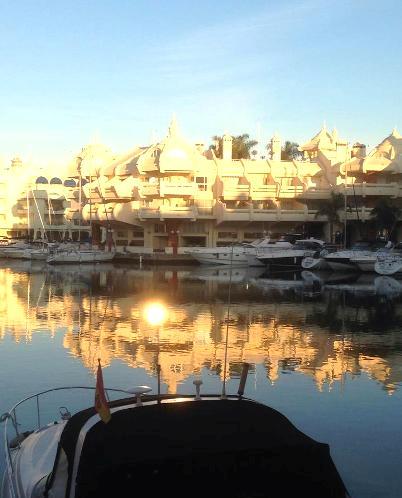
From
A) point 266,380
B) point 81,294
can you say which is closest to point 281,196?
point 81,294

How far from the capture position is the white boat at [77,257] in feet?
216

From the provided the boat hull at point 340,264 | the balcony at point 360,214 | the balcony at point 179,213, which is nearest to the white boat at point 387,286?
the boat hull at point 340,264

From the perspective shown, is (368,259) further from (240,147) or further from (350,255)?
(240,147)

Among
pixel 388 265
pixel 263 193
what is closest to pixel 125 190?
pixel 263 193

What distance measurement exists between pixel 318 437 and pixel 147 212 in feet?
185

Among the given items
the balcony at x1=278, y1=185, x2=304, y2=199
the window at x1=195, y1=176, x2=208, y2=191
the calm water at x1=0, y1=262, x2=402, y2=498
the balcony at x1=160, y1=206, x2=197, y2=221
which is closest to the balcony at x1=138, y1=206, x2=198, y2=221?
the balcony at x1=160, y1=206, x2=197, y2=221

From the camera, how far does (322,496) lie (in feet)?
19.9

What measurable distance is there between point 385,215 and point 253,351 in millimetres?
48128

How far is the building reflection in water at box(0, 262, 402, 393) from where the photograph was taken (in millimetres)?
17266

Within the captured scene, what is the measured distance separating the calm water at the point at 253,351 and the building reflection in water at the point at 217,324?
0.05 metres

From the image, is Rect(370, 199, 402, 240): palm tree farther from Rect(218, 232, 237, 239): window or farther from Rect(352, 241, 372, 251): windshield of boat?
Rect(218, 232, 237, 239): window

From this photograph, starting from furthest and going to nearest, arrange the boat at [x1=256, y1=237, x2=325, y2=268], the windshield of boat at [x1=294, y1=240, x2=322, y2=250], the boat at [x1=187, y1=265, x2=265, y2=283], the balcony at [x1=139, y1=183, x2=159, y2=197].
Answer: the balcony at [x1=139, y1=183, x2=159, y2=197], the windshield of boat at [x1=294, y1=240, x2=322, y2=250], the boat at [x1=256, y1=237, x2=325, y2=268], the boat at [x1=187, y1=265, x2=265, y2=283]

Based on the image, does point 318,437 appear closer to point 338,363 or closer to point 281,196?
point 338,363

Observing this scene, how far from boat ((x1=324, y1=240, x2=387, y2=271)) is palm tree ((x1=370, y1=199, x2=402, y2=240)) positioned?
19.4 ft
